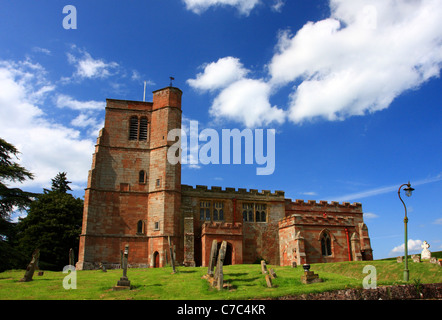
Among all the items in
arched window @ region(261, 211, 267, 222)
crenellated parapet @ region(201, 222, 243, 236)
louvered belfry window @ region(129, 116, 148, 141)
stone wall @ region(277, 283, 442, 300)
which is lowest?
stone wall @ region(277, 283, 442, 300)

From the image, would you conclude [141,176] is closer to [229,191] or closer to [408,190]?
[229,191]

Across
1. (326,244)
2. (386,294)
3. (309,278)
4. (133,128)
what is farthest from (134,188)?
(386,294)

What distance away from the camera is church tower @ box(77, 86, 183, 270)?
29.6m

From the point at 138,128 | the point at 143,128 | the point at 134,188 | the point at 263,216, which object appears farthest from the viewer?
the point at 263,216

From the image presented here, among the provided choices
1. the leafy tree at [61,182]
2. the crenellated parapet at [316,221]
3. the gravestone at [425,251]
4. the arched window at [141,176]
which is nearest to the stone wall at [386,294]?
the gravestone at [425,251]

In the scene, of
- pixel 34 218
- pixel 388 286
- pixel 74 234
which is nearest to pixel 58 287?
pixel 388 286

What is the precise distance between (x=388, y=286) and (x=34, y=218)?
32.7m

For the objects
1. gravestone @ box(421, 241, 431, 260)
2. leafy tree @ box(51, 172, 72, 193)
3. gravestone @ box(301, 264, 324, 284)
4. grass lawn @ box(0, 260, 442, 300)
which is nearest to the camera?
grass lawn @ box(0, 260, 442, 300)

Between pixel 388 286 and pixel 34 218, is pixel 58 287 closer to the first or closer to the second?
pixel 388 286

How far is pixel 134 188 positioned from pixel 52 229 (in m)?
10.00

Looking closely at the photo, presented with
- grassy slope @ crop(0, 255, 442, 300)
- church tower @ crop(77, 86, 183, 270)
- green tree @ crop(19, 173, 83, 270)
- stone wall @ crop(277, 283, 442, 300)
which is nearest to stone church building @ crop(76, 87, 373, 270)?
church tower @ crop(77, 86, 183, 270)

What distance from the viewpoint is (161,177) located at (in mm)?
31438

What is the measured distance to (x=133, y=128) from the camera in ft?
111

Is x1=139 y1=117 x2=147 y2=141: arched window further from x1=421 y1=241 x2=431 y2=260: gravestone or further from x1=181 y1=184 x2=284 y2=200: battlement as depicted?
x1=421 y1=241 x2=431 y2=260: gravestone
